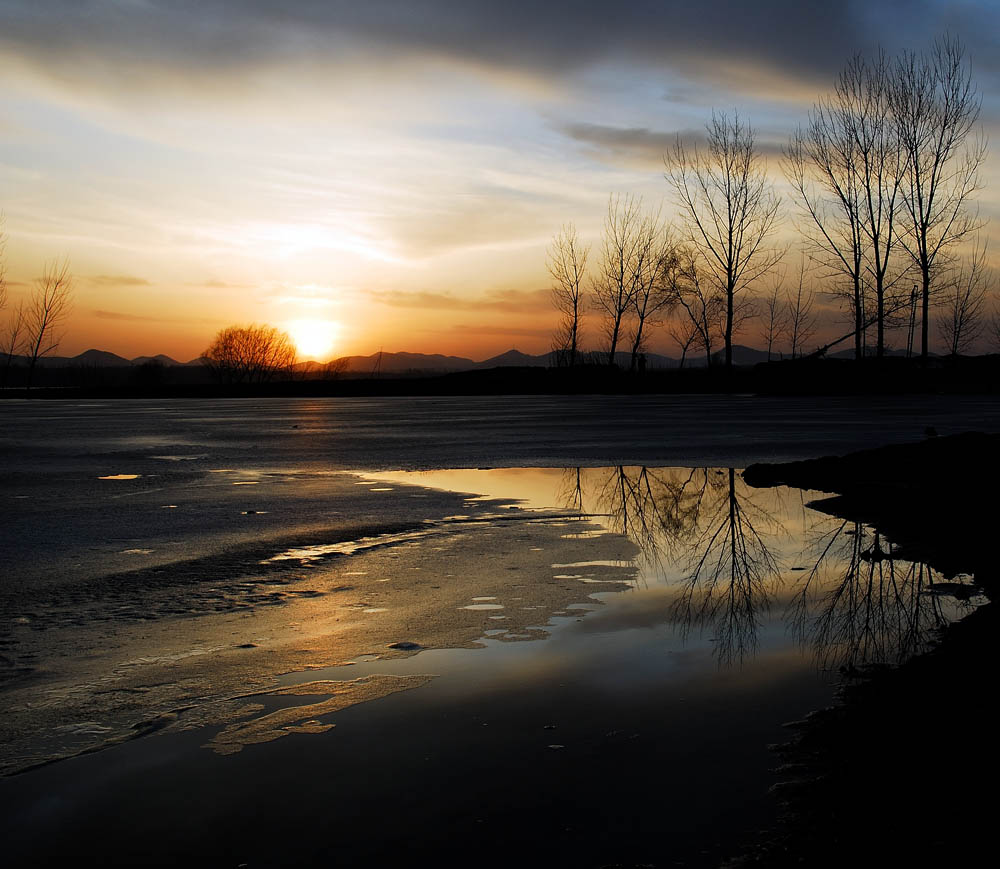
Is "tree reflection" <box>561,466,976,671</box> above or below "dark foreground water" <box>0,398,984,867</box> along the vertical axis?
above

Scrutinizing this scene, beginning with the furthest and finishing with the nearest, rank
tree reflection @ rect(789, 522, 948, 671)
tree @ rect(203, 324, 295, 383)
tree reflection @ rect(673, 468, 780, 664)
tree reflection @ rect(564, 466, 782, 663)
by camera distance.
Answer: tree @ rect(203, 324, 295, 383) < tree reflection @ rect(564, 466, 782, 663) < tree reflection @ rect(673, 468, 780, 664) < tree reflection @ rect(789, 522, 948, 671)

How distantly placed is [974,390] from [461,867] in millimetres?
45232

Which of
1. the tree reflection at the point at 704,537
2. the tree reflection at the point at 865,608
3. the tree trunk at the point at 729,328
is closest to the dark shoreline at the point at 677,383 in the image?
the tree trunk at the point at 729,328

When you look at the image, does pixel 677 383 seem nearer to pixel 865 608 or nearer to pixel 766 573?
pixel 766 573

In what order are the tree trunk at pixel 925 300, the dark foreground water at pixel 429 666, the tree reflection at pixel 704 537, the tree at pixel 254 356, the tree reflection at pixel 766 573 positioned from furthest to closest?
the tree at pixel 254 356
the tree trunk at pixel 925 300
the tree reflection at pixel 704 537
the tree reflection at pixel 766 573
the dark foreground water at pixel 429 666

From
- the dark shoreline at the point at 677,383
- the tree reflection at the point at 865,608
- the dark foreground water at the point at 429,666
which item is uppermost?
the dark shoreline at the point at 677,383

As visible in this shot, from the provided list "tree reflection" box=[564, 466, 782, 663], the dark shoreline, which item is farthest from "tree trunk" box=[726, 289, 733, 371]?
"tree reflection" box=[564, 466, 782, 663]

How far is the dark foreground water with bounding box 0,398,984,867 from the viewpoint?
8.84ft

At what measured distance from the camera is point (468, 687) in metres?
3.95

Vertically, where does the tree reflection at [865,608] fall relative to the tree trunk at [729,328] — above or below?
below

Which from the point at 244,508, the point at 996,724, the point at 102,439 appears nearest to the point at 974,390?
the point at 102,439

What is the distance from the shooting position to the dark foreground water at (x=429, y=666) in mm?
2695

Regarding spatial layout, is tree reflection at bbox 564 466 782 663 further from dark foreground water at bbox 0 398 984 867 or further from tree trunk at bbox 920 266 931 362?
tree trunk at bbox 920 266 931 362

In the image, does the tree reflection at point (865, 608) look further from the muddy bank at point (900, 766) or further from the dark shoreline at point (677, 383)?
the dark shoreline at point (677, 383)
